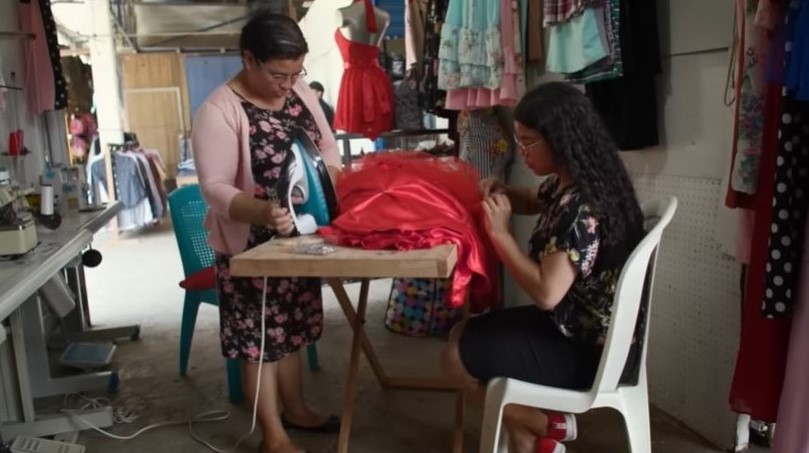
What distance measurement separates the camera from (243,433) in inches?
94.1

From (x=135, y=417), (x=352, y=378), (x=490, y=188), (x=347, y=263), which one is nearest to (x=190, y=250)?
(x=135, y=417)

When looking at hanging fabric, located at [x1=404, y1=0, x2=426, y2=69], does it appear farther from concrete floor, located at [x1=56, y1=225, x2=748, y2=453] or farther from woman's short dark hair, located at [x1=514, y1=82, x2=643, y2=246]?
woman's short dark hair, located at [x1=514, y1=82, x2=643, y2=246]

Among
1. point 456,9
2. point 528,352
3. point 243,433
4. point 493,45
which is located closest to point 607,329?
point 528,352

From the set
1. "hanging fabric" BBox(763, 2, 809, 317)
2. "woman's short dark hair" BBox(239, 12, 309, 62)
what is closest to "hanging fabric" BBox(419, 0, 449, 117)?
"woman's short dark hair" BBox(239, 12, 309, 62)

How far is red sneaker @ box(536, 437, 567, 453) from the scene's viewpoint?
69.0 inches

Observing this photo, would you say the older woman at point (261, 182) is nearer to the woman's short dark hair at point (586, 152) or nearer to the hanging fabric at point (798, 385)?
the woman's short dark hair at point (586, 152)

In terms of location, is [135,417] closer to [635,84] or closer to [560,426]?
[560,426]

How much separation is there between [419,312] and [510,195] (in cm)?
155

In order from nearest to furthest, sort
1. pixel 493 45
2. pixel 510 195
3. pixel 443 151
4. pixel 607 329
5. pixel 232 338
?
1. pixel 607 329
2. pixel 510 195
3. pixel 232 338
4. pixel 493 45
5. pixel 443 151

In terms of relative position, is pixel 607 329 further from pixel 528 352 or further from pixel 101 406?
pixel 101 406

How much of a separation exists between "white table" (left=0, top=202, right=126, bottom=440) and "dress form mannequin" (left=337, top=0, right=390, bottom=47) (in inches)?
61.3

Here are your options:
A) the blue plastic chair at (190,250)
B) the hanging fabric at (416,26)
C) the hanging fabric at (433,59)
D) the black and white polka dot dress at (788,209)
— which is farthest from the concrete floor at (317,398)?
the hanging fabric at (416,26)

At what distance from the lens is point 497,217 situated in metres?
1.56

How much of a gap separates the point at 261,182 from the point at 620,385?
112 cm
